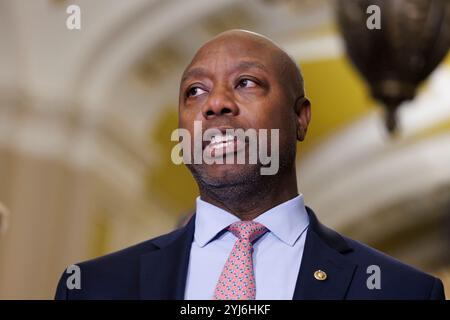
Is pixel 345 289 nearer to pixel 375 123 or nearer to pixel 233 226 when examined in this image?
pixel 233 226

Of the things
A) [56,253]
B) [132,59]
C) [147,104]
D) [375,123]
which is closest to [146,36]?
[132,59]

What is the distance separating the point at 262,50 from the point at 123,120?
6999mm

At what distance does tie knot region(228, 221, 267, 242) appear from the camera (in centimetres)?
139

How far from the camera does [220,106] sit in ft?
4.39

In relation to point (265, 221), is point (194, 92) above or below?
above

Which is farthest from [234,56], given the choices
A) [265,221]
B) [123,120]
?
[123,120]

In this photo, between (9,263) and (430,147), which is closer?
(9,263)

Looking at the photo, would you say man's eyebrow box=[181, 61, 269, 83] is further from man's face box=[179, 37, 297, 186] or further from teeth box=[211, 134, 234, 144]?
teeth box=[211, 134, 234, 144]

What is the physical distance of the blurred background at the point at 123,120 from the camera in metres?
6.98

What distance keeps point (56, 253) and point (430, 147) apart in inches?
214

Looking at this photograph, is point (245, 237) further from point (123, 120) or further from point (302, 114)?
point (123, 120)

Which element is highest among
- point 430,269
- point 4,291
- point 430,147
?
point 430,147

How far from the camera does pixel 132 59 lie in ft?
26.6

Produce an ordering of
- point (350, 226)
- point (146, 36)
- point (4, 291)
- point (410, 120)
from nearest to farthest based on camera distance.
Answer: point (4, 291) → point (146, 36) → point (410, 120) → point (350, 226)
